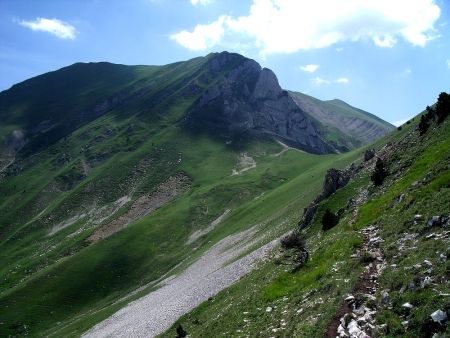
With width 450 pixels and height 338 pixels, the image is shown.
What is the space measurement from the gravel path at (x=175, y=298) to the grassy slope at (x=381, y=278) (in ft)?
27.9

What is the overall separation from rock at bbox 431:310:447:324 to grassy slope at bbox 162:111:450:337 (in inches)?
13.1

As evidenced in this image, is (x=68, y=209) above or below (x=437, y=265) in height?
above

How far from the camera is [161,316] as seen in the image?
5738 centimetres

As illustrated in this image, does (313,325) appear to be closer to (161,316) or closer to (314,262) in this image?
(314,262)

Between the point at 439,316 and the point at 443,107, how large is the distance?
136ft

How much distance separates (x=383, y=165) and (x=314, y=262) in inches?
914

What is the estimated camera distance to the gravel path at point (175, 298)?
178 ft

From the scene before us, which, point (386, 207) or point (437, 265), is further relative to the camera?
point (386, 207)

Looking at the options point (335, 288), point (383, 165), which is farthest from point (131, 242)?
point (335, 288)

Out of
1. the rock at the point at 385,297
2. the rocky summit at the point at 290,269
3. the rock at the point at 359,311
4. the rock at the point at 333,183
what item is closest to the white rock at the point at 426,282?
the rocky summit at the point at 290,269

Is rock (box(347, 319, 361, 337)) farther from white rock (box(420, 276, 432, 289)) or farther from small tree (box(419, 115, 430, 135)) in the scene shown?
small tree (box(419, 115, 430, 135))

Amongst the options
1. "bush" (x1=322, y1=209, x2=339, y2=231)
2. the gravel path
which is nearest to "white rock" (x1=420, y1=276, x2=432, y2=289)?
"bush" (x1=322, y1=209, x2=339, y2=231)

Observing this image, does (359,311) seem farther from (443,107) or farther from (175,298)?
(175,298)

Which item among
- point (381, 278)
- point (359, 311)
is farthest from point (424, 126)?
point (359, 311)
